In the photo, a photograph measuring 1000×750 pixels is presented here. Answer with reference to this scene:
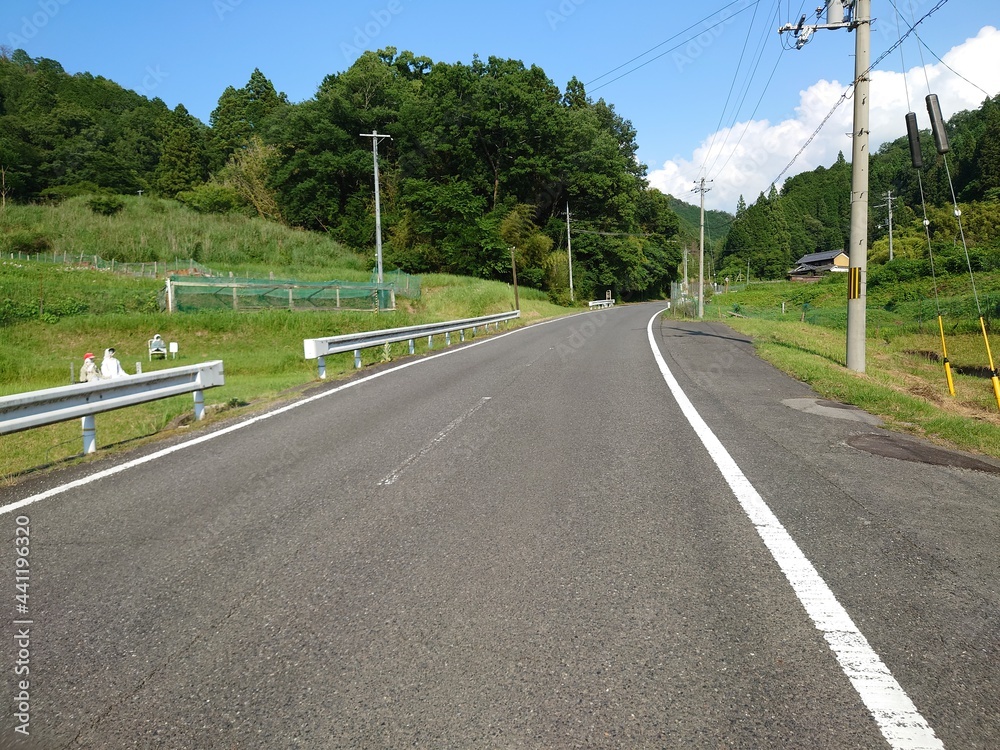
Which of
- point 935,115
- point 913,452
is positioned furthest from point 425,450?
point 935,115

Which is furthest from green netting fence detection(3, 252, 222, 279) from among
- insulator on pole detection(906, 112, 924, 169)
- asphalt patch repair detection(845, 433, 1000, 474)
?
asphalt patch repair detection(845, 433, 1000, 474)

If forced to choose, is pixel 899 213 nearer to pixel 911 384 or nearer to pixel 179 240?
pixel 179 240

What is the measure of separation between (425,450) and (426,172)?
66.2 meters

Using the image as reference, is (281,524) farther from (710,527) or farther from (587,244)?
→ (587,244)

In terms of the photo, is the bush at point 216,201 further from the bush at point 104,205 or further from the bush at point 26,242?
the bush at point 26,242

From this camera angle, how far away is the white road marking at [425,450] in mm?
6035

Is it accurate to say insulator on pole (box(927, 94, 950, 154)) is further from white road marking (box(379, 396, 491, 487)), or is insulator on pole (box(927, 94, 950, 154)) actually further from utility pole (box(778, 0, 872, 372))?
white road marking (box(379, 396, 491, 487))

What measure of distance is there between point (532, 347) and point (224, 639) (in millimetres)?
18155

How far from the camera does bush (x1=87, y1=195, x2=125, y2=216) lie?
2525 inches

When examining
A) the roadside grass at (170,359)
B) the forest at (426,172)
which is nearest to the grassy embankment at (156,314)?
the roadside grass at (170,359)

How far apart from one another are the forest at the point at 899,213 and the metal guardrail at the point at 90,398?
1538 cm

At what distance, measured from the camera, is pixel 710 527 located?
460cm

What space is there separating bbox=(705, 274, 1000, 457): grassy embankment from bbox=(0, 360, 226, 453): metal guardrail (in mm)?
9695

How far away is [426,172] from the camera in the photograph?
69.1 meters
